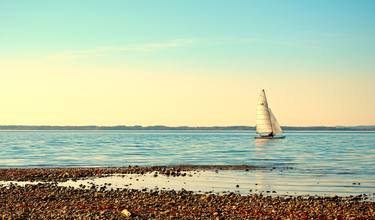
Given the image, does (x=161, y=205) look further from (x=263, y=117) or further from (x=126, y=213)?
(x=263, y=117)

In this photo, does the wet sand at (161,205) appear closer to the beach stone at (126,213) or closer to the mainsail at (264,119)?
the beach stone at (126,213)

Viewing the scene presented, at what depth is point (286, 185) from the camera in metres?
34.7

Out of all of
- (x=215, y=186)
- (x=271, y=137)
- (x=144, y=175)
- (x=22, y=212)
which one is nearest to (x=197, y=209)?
(x=22, y=212)

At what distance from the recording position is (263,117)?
118 m

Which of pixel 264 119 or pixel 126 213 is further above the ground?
pixel 264 119

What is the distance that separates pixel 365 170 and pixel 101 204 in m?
28.2

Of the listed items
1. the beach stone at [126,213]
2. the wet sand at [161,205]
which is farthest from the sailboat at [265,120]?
the beach stone at [126,213]

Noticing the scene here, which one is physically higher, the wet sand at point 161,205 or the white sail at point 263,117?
the white sail at point 263,117

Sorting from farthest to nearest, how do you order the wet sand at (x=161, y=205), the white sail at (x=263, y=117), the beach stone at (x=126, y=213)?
1. the white sail at (x=263, y=117)
2. the wet sand at (x=161, y=205)
3. the beach stone at (x=126, y=213)

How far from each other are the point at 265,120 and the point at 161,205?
95980mm

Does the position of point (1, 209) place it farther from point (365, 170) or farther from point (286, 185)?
point (365, 170)

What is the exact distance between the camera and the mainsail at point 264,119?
380 ft

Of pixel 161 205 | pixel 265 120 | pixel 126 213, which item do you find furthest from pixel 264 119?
pixel 126 213

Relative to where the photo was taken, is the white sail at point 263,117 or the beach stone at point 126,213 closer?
the beach stone at point 126,213
